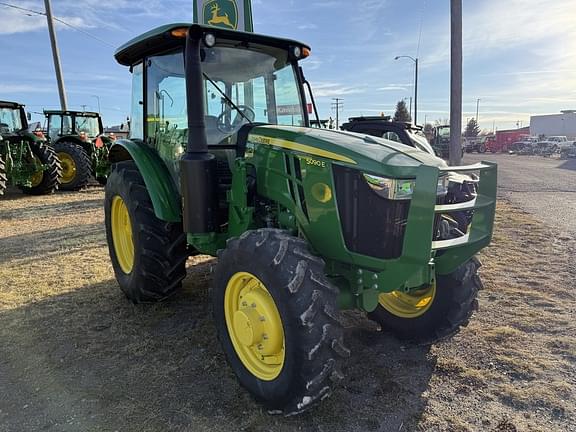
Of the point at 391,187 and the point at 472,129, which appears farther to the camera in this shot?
the point at 472,129

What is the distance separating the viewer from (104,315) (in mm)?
4379

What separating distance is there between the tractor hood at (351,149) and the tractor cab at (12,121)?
11.2 m

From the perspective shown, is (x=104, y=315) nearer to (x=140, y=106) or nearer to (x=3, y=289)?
(x=3, y=289)

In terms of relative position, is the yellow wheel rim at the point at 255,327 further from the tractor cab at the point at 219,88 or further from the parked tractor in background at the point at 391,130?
the parked tractor in background at the point at 391,130

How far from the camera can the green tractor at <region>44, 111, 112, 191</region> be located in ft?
42.8

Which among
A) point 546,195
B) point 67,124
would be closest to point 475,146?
point 546,195

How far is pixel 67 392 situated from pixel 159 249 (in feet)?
4.43

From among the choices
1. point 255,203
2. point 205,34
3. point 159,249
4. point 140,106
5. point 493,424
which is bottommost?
point 493,424

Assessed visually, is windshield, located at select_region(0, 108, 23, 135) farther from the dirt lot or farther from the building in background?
the building in background

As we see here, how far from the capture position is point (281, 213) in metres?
3.29

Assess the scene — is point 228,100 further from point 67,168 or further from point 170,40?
point 67,168

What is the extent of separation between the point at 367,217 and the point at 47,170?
11488 millimetres

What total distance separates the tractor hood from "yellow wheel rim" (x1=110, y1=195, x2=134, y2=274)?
6.78 ft

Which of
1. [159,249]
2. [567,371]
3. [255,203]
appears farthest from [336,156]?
[567,371]
